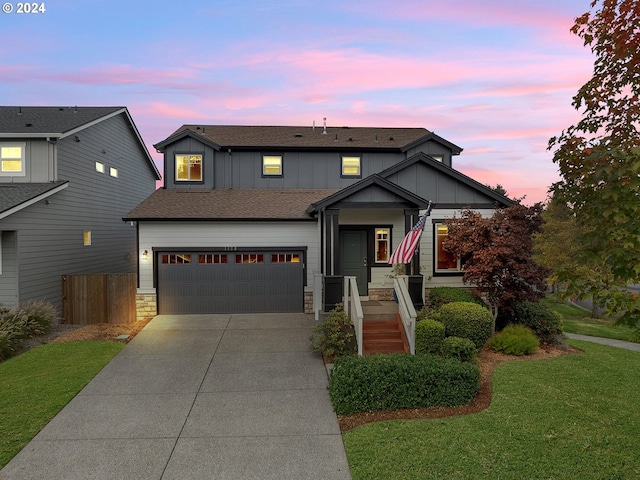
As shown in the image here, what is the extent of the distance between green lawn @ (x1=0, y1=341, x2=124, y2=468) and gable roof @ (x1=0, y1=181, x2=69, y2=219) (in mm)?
4411

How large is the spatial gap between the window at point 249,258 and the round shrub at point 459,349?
7458 mm

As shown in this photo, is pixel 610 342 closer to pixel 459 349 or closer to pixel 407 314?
pixel 459 349

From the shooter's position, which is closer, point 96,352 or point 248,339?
point 96,352

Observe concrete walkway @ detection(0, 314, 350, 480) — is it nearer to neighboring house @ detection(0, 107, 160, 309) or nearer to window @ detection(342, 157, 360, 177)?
neighboring house @ detection(0, 107, 160, 309)

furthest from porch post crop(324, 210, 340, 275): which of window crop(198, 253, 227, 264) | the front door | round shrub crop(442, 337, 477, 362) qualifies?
round shrub crop(442, 337, 477, 362)

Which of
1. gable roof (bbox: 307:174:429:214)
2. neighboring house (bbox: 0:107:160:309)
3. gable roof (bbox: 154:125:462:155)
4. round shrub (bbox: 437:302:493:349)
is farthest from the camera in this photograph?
gable roof (bbox: 154:125:462:155)

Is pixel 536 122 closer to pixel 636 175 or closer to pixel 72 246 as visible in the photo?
pixel 636 175

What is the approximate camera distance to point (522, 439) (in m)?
5.69

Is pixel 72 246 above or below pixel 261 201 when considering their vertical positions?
below

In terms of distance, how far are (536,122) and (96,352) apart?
17.2 meters

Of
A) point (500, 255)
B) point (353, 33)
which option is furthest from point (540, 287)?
point (353, 33)

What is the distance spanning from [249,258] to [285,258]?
4.30 feet

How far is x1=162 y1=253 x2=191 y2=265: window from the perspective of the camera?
1388 cm

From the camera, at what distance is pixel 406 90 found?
1788 cm
